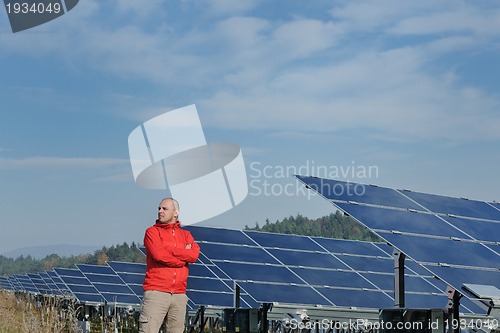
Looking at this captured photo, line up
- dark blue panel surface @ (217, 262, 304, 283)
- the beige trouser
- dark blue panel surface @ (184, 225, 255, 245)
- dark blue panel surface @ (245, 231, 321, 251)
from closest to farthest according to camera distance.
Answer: the beige trouser → dark blue panel surface @ (217, 262, 304, 283) → dark blue panel surface @ (245, 231, 321, 251) → dark blue panel surface @ (184, 225, 255, 245)

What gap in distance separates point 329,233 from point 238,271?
7290 cm

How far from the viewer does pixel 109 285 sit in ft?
106

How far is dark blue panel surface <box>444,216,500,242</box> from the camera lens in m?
11.8

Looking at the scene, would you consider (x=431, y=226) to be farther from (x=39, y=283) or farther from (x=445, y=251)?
(x=39, y=283)

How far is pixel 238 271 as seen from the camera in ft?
51.4

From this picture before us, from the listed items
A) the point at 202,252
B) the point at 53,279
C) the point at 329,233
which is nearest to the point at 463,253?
the point at 202,252

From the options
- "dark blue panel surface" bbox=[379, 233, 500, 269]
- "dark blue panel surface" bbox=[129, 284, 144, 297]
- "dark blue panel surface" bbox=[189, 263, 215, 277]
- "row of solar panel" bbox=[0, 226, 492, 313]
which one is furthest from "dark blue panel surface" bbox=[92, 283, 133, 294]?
"dark blue panel surface" bbox=[379, 233, 500, 269]

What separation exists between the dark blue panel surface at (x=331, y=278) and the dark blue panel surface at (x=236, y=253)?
0.95 m

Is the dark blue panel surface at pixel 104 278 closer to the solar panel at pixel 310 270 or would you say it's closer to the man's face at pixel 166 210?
the solar panel at pixel 310 270

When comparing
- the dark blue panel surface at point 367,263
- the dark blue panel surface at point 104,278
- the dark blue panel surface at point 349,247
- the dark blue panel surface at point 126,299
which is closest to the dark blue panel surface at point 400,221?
the dark blue panel surface at point 367,263

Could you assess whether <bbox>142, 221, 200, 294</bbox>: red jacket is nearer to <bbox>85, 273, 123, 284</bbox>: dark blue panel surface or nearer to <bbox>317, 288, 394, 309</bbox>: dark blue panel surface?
<bbox>317, 288, 394, 309</bbox>: dark blue panel surface

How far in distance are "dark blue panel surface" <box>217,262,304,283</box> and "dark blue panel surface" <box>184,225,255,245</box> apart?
1.80 m

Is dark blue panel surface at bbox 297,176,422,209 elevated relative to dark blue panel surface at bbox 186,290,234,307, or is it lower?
elevated

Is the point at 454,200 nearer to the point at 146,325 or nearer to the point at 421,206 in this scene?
the point at 421,206
